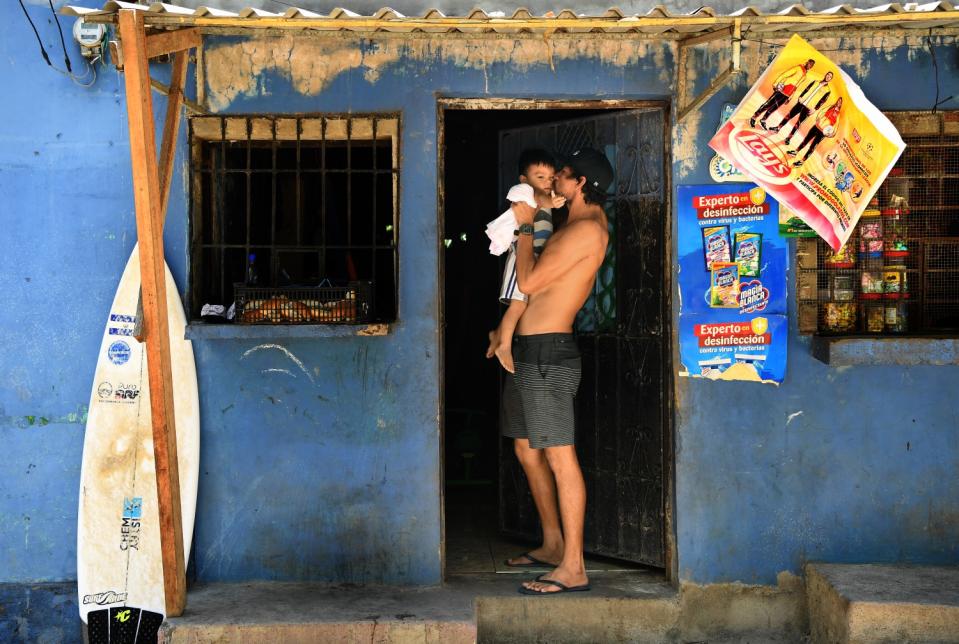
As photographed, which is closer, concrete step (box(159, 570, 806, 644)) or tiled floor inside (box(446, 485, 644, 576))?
concrete step (box(159, 570, 806, 644))

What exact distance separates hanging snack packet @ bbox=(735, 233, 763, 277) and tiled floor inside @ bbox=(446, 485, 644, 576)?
1.79 meters

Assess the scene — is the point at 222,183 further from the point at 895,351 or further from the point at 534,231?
the point at 895,351

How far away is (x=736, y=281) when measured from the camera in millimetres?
5160

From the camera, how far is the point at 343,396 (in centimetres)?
521

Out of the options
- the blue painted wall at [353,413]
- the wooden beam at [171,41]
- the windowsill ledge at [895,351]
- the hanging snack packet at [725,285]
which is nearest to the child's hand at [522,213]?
the blue painted wall at [353,413]

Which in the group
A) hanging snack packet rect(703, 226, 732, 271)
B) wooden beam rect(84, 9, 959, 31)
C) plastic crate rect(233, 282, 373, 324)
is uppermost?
wooden beam rect(84, 9, 959, 31)

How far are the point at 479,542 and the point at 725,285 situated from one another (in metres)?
2.24

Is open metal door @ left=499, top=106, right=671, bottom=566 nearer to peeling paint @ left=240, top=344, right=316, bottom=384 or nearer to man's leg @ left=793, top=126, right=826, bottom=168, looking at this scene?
man's leg @ left=793, top=126, right=826, bottom=168

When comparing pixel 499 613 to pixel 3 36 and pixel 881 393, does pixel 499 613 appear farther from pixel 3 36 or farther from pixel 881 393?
pixel 3 36

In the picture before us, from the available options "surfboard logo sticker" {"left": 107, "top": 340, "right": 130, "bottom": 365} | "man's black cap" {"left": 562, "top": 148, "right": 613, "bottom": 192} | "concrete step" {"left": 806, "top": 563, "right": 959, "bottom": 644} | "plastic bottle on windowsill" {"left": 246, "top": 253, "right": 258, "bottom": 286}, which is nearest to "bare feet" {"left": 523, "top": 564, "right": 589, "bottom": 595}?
"concrete step" {"left": 806, "top": 563, "right": 959, "bottom": 644}

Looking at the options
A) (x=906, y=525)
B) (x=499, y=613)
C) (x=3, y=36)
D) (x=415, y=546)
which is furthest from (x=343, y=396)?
(x=906, y=525)

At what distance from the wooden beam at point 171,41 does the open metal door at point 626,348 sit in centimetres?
210

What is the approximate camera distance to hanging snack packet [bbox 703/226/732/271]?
5.16 meters

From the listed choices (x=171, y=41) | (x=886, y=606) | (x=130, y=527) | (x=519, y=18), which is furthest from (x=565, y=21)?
(x=130, y=527)
